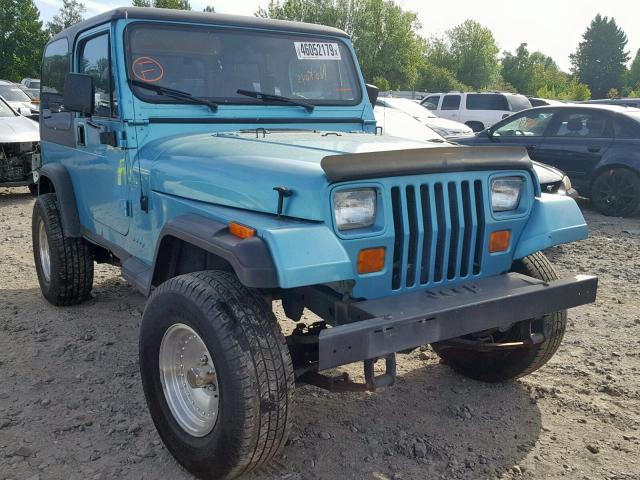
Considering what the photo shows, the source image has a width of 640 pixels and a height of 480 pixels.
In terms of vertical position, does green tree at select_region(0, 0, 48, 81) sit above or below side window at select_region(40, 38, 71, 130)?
above

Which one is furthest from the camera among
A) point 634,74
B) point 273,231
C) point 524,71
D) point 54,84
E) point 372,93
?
point 524,71

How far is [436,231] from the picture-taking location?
2.59 m

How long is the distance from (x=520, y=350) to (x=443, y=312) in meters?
1.23

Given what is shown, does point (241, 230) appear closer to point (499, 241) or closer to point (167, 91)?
point (499, 241)

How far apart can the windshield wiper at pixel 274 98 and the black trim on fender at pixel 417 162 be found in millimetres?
1413

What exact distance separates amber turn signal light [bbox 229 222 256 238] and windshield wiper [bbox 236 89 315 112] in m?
1.51

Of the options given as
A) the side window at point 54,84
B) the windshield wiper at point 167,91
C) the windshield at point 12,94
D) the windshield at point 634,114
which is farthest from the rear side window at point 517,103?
the windshield wiper at point 167,91


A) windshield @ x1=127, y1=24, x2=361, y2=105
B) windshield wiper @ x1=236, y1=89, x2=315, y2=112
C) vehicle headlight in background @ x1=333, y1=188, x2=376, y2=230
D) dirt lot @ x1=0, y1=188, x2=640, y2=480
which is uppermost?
windshield @ x1=127, y1=24, x2=361, y2=105

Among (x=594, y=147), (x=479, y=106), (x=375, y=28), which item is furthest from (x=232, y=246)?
(x=375, y=28)

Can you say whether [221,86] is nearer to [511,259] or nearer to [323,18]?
[511,259]

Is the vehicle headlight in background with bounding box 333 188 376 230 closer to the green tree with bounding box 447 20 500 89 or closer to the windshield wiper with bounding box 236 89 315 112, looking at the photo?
the windshield wiper with bounding box 236 89 315 112

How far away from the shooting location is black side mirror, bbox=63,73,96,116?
11.5 ft

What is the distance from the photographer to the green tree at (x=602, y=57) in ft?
219

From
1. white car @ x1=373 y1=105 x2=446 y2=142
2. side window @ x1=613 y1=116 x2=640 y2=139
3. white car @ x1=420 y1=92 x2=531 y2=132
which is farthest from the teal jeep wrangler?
white car @ x1=420 y1=92 x2=531 y2=132
